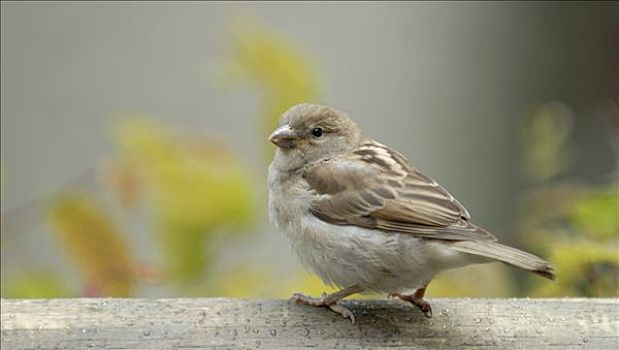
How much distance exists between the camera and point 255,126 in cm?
374

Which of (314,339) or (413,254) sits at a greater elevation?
(413,254)

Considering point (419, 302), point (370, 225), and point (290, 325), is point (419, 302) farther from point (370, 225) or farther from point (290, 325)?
point (290, 325)

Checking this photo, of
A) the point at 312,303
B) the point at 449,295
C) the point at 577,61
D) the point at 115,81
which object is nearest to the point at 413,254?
the point at 312,303

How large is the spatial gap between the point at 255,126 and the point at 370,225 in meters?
1.13

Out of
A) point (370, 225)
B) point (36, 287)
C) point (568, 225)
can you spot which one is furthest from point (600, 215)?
point (36, 287)

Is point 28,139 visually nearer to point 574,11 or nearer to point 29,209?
point 29,209

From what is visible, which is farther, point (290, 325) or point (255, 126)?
point (255, 126)

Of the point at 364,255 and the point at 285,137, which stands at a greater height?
the point at 285,137

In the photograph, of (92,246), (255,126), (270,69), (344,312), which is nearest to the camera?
(344,312)

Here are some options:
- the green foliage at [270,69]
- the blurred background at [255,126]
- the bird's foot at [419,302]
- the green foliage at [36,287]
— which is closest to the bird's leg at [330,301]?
the bird's foot at [419,302]

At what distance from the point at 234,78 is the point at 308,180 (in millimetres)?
347

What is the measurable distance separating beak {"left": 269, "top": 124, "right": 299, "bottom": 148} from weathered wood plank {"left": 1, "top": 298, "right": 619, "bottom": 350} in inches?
→ 21.9

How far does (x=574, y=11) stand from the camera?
6.89 metres

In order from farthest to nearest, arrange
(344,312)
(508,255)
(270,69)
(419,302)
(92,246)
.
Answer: (270,69) → (92,246) → (419,302) → (344,312) → (508,255)
